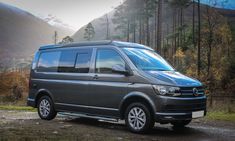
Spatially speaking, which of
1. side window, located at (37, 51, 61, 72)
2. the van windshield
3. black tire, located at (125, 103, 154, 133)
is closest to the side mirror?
the van windshield

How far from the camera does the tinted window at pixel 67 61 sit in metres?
10.9

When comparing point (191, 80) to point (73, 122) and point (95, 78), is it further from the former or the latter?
point (73, 122)

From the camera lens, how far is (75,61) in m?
10.8

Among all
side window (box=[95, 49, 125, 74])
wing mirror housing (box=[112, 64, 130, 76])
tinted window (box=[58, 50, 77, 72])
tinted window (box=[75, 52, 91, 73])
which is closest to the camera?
wing mirror housing (box=[112, 64, 130, 76])

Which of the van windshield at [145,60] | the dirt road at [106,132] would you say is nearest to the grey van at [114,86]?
the van windshield at [145,60]

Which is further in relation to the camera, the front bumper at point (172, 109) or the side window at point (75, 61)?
the side window at point (75, 61)

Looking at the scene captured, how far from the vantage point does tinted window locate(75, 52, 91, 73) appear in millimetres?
10430

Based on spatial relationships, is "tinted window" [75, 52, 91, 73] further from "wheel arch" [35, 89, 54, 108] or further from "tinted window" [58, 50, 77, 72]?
"wheel arch" [35, 89, 54, 108]

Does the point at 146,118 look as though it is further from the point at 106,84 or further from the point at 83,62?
the point at 83,62

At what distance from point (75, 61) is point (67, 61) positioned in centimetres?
39

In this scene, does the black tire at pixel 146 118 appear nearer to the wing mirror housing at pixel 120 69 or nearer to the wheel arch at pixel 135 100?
the wheel arch at pixel 135 100

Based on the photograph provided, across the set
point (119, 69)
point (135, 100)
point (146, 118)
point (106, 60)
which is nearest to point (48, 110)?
point (106, 60)

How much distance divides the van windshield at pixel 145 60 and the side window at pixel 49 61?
2.66 metres

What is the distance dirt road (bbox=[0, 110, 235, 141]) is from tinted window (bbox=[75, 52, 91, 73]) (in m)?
1.60
